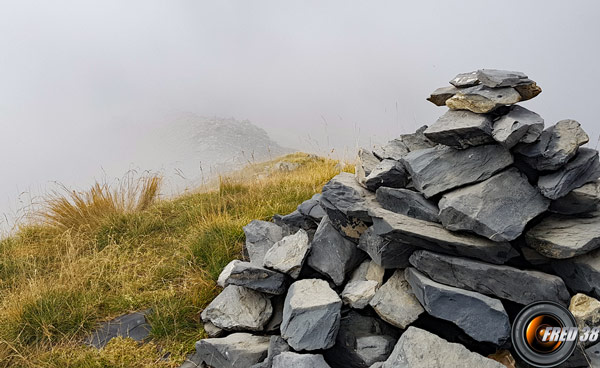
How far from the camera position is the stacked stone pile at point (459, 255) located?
127 inches

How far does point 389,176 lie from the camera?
168 inches

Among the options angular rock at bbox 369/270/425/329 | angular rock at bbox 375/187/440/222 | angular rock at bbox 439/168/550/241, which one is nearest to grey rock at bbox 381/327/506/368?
angular rock at bbox 369/270/425/329

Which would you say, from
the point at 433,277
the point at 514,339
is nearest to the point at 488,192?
the point at 433,277

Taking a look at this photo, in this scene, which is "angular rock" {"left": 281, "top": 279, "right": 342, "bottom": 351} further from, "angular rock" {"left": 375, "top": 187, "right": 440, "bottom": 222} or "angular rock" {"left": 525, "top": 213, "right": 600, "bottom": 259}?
"angular rock" {"left": 525, "top": 213, "right": 600, "bottom": 259}

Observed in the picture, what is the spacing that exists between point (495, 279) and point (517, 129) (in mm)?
1281

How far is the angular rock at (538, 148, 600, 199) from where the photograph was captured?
3.34 m

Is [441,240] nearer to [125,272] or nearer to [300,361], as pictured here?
[300,361]

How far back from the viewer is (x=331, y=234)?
4.46 metres

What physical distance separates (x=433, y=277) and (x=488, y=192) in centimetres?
90

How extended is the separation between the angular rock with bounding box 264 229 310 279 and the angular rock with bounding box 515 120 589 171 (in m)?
2.37

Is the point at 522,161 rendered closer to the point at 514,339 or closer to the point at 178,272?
the point at 514,339

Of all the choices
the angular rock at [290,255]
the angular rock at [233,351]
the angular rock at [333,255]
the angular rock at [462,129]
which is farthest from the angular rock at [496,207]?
the angular rock at [233,351]

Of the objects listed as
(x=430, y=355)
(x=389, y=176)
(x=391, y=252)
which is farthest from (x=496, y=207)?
(x=430, y=355)

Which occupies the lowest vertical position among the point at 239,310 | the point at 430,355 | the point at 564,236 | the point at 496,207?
the point at 239,310
